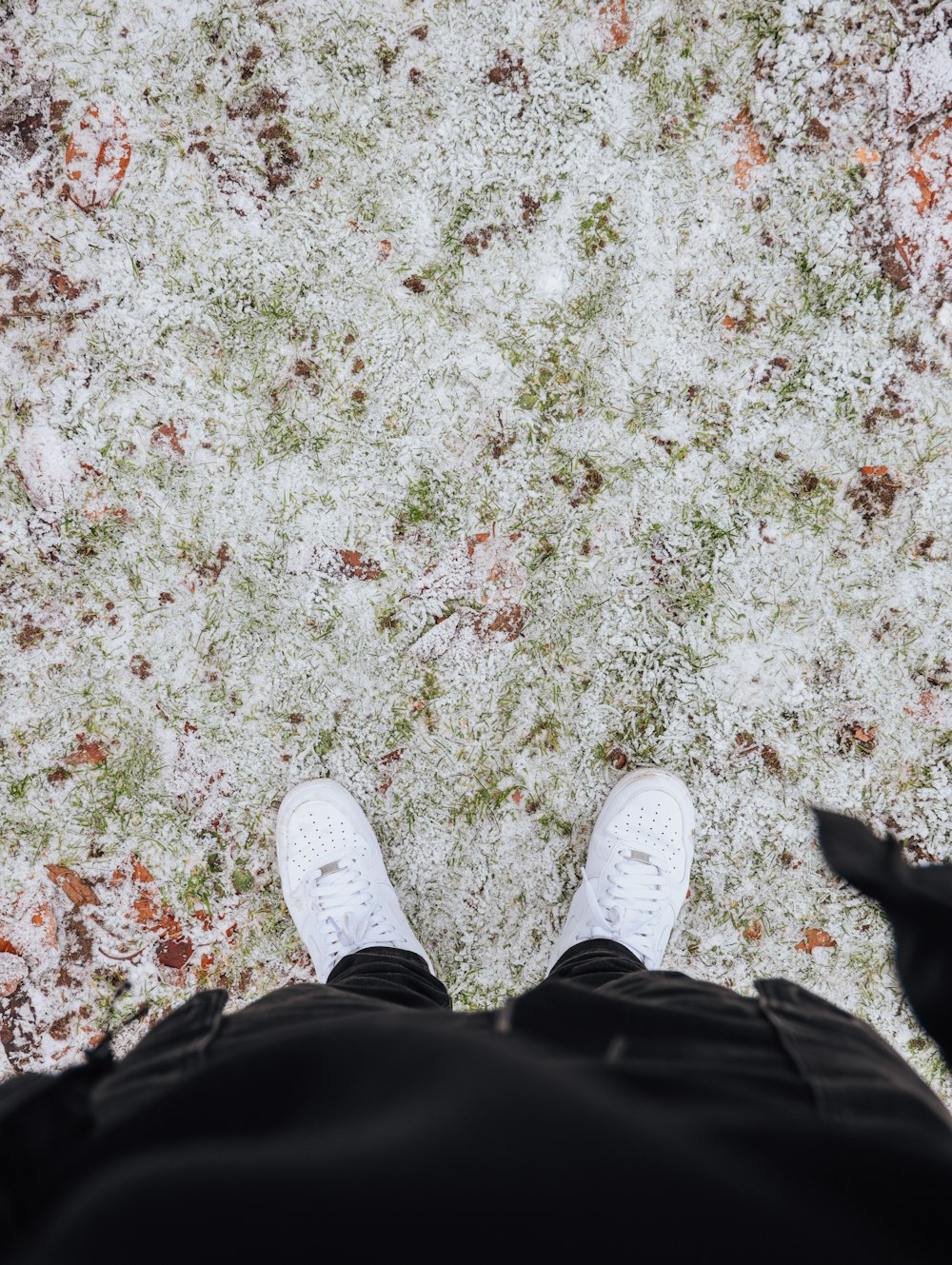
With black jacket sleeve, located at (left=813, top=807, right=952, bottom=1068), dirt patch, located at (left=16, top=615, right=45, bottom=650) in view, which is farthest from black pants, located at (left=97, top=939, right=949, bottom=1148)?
dirt patch, located at (left=16, top=615, right=45, bottom=650)

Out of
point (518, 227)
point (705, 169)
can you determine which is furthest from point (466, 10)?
point (705, 169)

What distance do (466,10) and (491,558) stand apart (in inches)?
57.5

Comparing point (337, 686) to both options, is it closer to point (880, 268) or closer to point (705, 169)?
point (705, 169)

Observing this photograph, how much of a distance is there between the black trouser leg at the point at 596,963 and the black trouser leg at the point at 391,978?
0.99 feet

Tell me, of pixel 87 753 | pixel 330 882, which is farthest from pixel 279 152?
pixel 330 882

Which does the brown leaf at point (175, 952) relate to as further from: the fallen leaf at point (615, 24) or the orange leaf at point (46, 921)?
the fallen leaf at point (615, 24)

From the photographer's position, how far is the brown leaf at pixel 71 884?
2014 millimetres

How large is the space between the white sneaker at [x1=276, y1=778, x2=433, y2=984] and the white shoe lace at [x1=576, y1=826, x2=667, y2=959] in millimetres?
523

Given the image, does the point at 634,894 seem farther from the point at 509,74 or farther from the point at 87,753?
the point at 509,74

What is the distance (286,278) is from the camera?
6.39ft

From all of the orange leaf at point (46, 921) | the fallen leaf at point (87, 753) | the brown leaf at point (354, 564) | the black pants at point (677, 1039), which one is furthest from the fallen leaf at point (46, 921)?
the brown leaf at point (354, 564)

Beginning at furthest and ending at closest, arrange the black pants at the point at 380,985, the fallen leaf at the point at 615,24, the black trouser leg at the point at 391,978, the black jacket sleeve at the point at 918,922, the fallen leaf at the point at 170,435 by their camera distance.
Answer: the fallen leaf at the point at 170,435
the fallen leaf at the point at 615,24
the black trouser leg at the point at 391,978
the black pants at the point at 380,985
the black jacket sleeve at the point at 918,922

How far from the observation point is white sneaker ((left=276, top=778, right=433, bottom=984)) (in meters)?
1.95

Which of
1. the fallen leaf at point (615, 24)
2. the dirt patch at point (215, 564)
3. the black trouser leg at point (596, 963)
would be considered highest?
the fallen leaf at point (615, 24)
